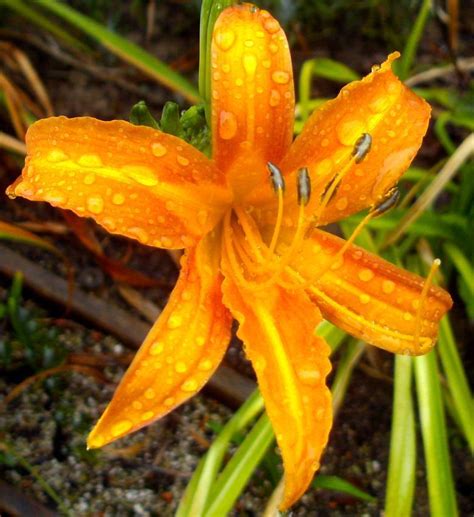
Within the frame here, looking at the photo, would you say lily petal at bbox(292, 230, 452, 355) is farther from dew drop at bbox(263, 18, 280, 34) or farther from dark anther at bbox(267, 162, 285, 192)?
dew drop at bbox(263, 18, 280, 34)

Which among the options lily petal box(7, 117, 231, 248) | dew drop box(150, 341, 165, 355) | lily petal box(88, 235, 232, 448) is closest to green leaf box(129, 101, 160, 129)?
lily petal box(7, 117, 231, 248)

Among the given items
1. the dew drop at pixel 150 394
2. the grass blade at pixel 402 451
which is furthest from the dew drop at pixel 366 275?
the grass blade at pixel 402 451

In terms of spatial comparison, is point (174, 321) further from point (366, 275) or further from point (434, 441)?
point (434, 441)

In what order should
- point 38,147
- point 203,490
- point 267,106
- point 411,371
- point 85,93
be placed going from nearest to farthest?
point 38,147 < point 267,106 < point 203,490 < point 411,371 < point 85,93

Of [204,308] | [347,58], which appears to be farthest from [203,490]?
[347,58]

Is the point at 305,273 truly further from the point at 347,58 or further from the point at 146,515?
the point at 347,58
